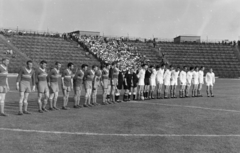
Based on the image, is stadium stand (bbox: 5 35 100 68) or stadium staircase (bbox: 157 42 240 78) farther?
stadium staircase (bbox: 157 42 240 78)

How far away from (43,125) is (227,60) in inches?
2392

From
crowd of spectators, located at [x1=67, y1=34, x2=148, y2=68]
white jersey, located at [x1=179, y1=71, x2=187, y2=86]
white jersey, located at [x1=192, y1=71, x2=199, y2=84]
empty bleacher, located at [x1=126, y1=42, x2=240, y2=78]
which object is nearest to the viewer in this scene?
white jersey, located at [x1=179, y1=71, x2=187, y2=86]

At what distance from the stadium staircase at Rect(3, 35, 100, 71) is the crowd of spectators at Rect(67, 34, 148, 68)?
2030 mm

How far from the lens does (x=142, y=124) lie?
1011 cm

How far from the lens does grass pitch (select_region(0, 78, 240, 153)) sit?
280 inches

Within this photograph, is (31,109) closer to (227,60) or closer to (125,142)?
(125,142)

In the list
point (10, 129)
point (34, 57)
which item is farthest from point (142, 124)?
point (34, 57)

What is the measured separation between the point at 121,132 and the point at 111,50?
50881 mm

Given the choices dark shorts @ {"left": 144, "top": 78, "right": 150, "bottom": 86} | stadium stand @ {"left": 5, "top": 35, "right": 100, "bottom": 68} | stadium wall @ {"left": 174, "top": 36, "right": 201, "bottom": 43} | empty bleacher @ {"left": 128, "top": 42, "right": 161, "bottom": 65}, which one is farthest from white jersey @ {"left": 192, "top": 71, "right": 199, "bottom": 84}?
stadium wall @ {"left": 174, "top": 36, "right": 201, "bottom": 43}

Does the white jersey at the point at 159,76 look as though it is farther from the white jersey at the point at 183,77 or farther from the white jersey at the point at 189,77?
the white jersey at the point at 189,77

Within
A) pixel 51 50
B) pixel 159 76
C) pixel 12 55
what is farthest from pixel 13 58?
pixel 159 76

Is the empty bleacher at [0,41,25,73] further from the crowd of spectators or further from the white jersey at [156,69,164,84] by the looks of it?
the white jersey at [156,69,164,84]

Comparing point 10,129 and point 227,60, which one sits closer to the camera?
point 10,129

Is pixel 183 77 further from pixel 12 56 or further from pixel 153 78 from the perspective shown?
pixel 12 56
